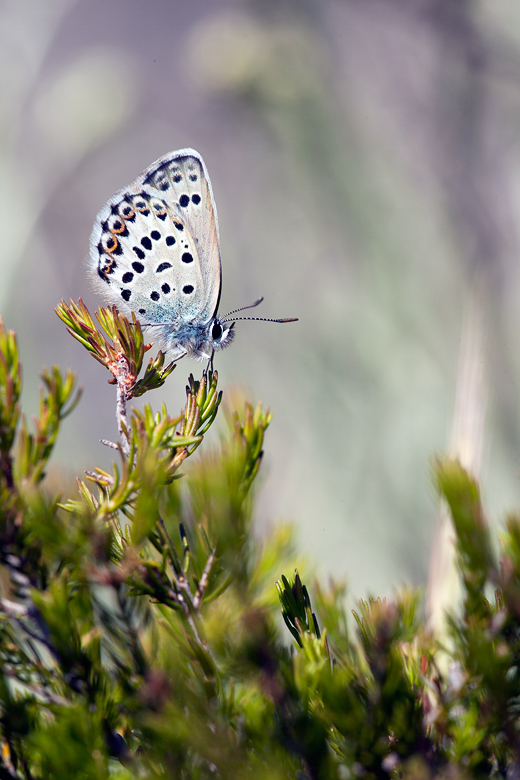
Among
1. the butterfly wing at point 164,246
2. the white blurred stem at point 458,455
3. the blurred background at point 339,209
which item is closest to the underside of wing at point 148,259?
the butterfly wing at point 164,246

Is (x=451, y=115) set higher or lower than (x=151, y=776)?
higher

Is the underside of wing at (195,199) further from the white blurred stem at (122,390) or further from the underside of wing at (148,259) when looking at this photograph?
the white blurred stem at (122,390)

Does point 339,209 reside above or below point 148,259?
above

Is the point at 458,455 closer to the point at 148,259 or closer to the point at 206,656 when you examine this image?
the point at 206,656

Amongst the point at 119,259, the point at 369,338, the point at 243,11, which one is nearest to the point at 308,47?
the point at 243,11

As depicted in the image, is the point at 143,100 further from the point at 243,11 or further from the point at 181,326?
the point at 181,326

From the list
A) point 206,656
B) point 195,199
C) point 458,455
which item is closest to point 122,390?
point 206,656
